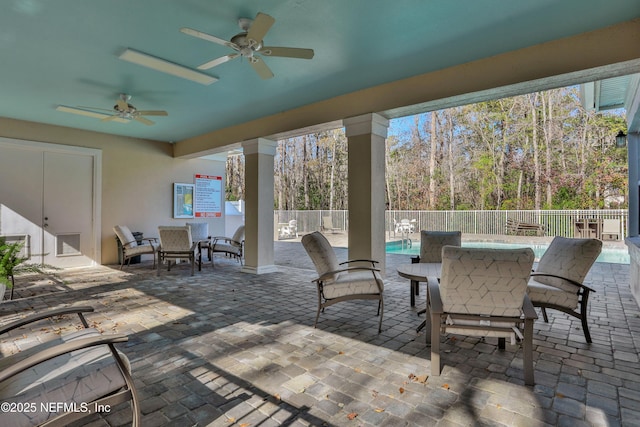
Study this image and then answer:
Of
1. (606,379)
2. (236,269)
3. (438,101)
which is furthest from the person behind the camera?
(236,269)

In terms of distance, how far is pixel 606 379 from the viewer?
94.2 inches

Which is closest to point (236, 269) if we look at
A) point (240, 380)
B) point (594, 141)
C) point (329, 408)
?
point (240, 380)

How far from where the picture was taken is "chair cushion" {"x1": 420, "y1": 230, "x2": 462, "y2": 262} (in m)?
4.44

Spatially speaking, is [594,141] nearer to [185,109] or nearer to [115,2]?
[185,109]

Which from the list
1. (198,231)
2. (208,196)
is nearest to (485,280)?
(198,231)

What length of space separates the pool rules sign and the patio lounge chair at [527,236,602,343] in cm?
822

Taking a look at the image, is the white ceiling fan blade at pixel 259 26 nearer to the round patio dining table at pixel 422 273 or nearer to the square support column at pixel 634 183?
the round patio dining table at pixel 422 273

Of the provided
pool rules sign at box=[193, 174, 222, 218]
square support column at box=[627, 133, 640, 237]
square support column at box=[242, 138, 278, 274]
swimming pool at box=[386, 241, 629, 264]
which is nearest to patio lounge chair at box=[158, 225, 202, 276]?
square support column at box=[242, 138, 278, 274]

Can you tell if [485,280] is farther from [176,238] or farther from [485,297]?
[176,238]

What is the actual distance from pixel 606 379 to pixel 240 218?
11191 millimetres

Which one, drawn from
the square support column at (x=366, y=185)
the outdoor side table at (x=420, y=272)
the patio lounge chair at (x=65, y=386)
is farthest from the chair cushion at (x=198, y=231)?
the patio lounge chair at (x=65, y=386)

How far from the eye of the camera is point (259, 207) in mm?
6680

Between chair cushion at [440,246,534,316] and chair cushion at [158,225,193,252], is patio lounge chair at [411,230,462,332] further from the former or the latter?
chair cushion at [158,225,193,252]

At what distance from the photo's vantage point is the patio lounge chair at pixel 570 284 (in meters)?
3.04
